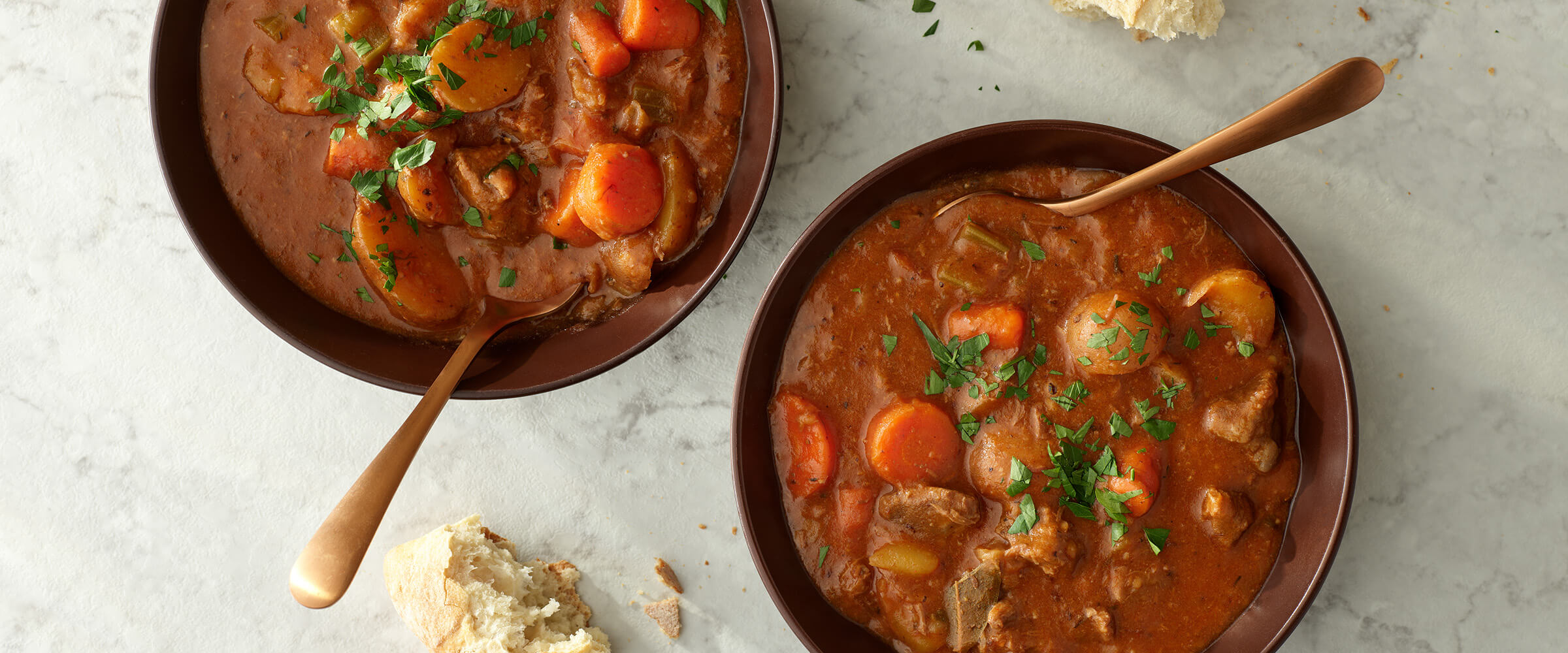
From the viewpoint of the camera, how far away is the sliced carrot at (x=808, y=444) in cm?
345

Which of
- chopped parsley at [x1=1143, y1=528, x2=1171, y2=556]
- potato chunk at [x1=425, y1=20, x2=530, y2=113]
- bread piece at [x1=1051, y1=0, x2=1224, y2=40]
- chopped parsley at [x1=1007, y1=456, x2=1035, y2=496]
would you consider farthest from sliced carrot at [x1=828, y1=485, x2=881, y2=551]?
bread piece at [x1=1051, y1=0, x2=1224, y2=40]

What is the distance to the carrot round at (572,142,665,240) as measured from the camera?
11.0ft

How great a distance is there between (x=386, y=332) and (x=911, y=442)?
6.81 feet

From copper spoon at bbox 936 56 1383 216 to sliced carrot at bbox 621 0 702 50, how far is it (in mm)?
1567

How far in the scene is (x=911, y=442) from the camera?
3.36 metres

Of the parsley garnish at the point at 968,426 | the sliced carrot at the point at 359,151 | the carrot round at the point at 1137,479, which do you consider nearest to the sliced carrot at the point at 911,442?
the parsley garnish at the point at 968,426

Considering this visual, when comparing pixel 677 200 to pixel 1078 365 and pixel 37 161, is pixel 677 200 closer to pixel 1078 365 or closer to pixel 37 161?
pixel 1078 365

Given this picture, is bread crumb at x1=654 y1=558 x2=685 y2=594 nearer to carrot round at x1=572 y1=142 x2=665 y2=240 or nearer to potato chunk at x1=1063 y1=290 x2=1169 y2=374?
carrot round at x1=572 y1=142 x2=665 y2=240

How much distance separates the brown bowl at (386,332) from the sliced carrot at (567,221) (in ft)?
1.09

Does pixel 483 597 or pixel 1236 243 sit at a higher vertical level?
pixel 1236 243

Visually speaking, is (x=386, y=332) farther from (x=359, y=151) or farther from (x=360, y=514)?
(x=360, y=514)

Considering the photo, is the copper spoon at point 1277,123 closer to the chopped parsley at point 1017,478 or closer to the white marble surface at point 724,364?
the white marble surface at point 724,364

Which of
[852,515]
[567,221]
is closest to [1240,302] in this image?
[852,515]

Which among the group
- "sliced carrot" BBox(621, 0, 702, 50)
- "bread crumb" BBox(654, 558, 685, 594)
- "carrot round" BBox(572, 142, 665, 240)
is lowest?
"bread crumb" BBox(654, 558, 685, 594)
